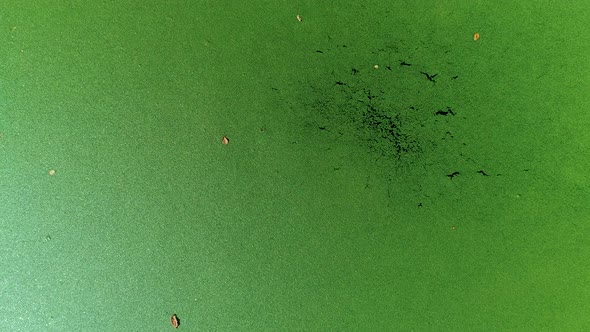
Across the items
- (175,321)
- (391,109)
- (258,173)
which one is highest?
(391,109)

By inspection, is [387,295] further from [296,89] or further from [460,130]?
[296,89]

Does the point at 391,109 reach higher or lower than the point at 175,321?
higher

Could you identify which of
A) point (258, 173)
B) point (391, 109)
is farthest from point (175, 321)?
point (391, 109)

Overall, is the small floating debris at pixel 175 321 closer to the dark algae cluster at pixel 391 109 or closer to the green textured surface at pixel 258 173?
the green textured surface at pixel 258 173

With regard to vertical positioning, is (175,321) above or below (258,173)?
below

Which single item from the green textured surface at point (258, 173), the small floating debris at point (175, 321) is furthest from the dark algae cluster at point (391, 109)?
the small floating debris at point (175, 321)

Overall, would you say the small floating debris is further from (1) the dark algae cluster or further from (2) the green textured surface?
(1) the dark algae cluster

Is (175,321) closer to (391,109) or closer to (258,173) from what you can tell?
(258,173)

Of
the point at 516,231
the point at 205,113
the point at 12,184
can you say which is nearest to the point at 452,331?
the point at 516,231

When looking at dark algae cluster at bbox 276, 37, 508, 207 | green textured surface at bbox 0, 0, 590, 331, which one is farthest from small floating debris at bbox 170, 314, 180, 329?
dark algae cluster at bbox 276, 37, 508, 207
